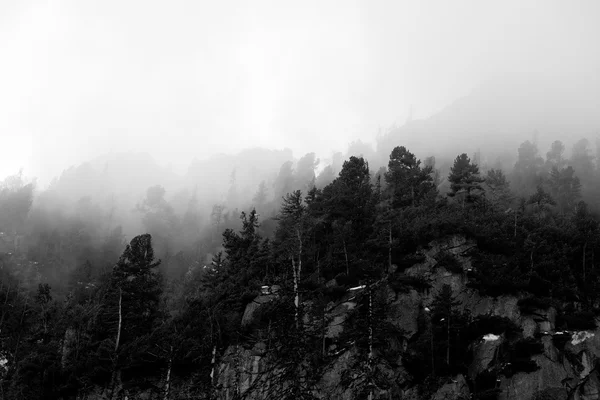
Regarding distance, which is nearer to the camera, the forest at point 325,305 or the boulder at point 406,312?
the forest at point 325,305

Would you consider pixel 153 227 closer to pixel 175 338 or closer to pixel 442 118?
pixel 175 338

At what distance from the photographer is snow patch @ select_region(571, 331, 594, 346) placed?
31205mm

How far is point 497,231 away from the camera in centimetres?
4075

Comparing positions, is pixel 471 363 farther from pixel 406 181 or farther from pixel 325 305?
pixel 406 181

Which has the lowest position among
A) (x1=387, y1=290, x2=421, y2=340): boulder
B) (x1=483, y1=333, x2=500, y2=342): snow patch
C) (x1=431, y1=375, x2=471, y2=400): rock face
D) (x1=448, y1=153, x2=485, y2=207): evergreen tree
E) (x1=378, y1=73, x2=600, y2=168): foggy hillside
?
(x1=431, y1=375, x2=471, y2=400): rock face

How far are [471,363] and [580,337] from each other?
922 cm

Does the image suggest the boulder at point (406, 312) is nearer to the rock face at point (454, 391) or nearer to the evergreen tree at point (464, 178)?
the rock face at point (454, 391)

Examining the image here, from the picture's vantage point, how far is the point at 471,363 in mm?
30266

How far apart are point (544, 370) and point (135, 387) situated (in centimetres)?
3136

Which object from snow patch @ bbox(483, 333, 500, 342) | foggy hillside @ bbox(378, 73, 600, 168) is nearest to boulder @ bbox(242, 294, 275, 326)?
snow patch @ bbox(483, 333, 500, 342)

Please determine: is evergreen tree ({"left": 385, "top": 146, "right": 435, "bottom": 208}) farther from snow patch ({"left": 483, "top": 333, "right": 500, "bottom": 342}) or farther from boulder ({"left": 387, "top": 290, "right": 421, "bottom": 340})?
snow patch ({"left": 483, "top": 333, "right": 500, "bottom": 342})

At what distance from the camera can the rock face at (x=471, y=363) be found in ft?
92.9

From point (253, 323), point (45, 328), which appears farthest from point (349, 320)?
point (45, 328)

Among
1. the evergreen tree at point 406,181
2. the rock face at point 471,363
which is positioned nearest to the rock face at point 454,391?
the rock face at point 471,363
